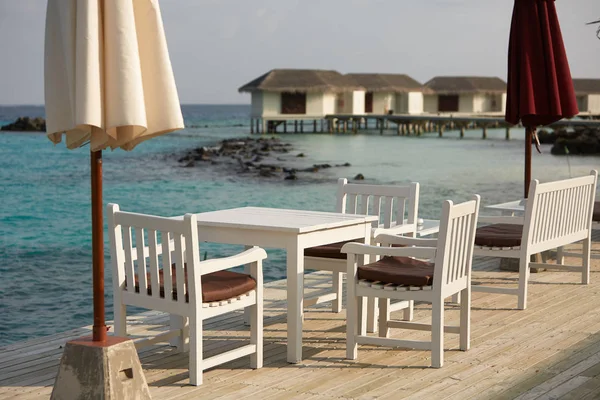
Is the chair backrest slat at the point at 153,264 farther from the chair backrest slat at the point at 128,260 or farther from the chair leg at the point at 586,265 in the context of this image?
the chair leg at the point at 586,265

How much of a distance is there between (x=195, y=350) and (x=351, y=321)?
811 millimetres

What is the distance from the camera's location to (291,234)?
401 cm

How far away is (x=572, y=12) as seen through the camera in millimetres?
38312

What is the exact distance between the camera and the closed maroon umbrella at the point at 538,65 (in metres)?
6.44

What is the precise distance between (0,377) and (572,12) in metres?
37.9

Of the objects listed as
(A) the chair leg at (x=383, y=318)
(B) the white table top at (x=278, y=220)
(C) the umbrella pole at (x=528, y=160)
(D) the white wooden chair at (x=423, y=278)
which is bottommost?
(A) the chair leg at (x=383, y=318)

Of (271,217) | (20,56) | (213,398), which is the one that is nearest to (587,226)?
(271,217)

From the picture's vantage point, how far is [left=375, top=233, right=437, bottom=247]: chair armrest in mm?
4434

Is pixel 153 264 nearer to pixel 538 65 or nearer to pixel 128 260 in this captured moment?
pixel 128 260

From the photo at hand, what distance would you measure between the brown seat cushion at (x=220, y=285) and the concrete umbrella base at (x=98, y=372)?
53 centimetres

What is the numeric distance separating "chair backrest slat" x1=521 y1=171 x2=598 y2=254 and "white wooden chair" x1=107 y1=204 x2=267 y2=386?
210 centimetres

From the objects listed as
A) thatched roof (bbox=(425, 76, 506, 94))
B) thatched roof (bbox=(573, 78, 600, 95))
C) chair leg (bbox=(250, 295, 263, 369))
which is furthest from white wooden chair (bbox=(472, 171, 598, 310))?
thatched roof (bbox=(573, 78, 600, 95))

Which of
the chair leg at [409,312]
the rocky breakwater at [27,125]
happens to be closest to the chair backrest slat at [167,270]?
the chair leg at [409,312]

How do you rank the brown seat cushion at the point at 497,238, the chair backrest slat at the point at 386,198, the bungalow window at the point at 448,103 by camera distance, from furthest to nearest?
1. the bungalow window at the point at 448,103
2. the brown seat cushion at the point at 497,238
3. the chair backrest slat at the point at 386,198
